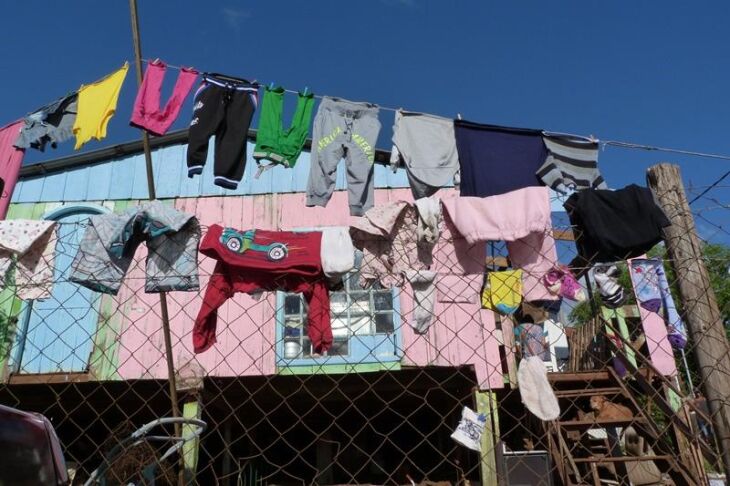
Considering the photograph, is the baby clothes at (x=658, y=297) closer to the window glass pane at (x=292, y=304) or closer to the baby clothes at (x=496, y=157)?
the baby clothes at (x=496, y=157)

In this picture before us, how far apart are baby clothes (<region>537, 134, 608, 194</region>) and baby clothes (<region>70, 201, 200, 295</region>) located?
307cm

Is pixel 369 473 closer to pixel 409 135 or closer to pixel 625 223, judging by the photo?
pixel 409 135

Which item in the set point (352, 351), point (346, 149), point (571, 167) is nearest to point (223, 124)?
point (346, 149)

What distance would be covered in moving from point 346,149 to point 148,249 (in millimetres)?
2096

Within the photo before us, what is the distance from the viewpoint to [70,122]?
18.6ft

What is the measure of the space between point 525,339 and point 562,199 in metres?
2.34

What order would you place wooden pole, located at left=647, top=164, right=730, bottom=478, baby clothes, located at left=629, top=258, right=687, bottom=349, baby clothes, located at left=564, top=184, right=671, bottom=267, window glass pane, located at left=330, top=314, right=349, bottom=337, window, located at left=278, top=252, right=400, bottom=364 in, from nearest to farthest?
wooden pole, located at left=647, top=164, right=730, bottom=478
baby clothes, located at left=564, top=184, right=671, bottom=267
baby clothes, located at left=629, top=258, right=687, bottom=349
window, located at left=278, top=252, right=400, bottom=364
window glass pane, located at left=330, top=314, right=349, bottom=337

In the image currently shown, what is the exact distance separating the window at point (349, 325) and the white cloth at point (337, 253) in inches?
148

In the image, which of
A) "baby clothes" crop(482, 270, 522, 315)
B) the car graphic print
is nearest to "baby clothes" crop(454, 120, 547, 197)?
"baby clothes" crop(482, 270, 522, 315)

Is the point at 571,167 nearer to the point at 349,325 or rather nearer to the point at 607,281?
the point at 607,281

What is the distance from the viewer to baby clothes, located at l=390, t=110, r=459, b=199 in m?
5.18

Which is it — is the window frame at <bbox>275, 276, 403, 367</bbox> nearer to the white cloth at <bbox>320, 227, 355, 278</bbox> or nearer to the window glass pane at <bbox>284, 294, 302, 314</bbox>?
the window glass pane at <bbox>284, 294, 302, 314</bbox>

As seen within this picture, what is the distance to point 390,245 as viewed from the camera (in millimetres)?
A: 4258

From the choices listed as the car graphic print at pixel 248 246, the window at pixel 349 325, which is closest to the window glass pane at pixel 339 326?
the window at pixel 349 325
